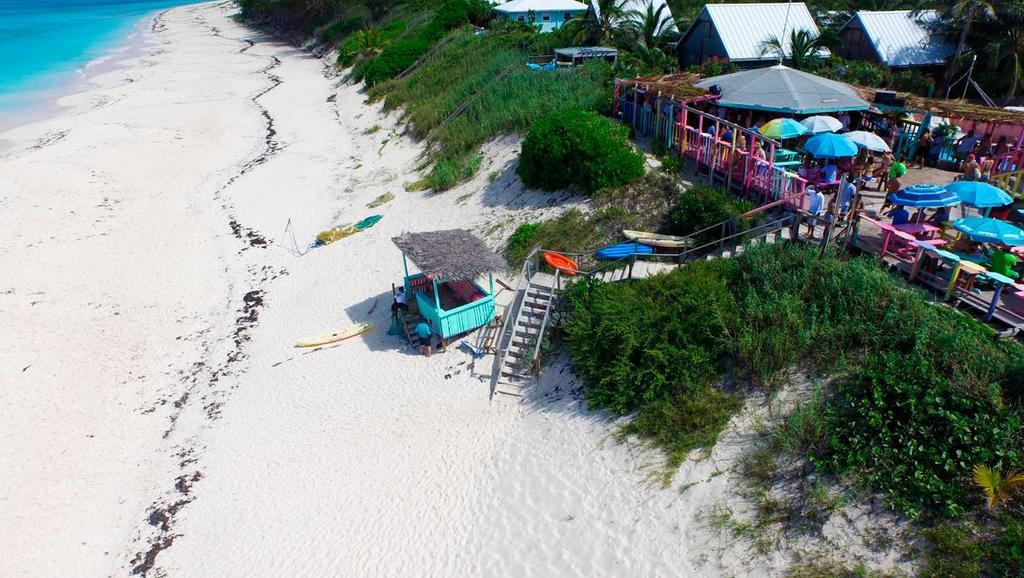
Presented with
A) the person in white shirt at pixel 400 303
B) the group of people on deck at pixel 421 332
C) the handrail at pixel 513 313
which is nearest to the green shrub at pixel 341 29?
the person in white shirt at pixel 400 303

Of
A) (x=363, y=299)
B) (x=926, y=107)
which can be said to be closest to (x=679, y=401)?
(x=363, y=299)

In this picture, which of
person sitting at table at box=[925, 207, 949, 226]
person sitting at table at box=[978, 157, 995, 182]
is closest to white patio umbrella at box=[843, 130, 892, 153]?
person sitting at table at box=[925, 207, 949, 226]

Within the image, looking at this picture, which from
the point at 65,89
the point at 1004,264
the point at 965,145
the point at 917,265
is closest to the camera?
the point at 1004,264

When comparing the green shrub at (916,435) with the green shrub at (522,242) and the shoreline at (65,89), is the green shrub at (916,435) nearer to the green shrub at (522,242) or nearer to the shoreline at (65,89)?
the green shrub at (522,242)

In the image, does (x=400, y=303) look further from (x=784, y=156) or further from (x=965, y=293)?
(x=965, y=293)

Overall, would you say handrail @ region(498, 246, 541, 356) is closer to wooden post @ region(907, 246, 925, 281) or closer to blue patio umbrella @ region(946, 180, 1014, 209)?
wooden post @ region(907, 246, 925, 281)

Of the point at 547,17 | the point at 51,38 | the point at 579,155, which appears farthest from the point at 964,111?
the point at 51,38
